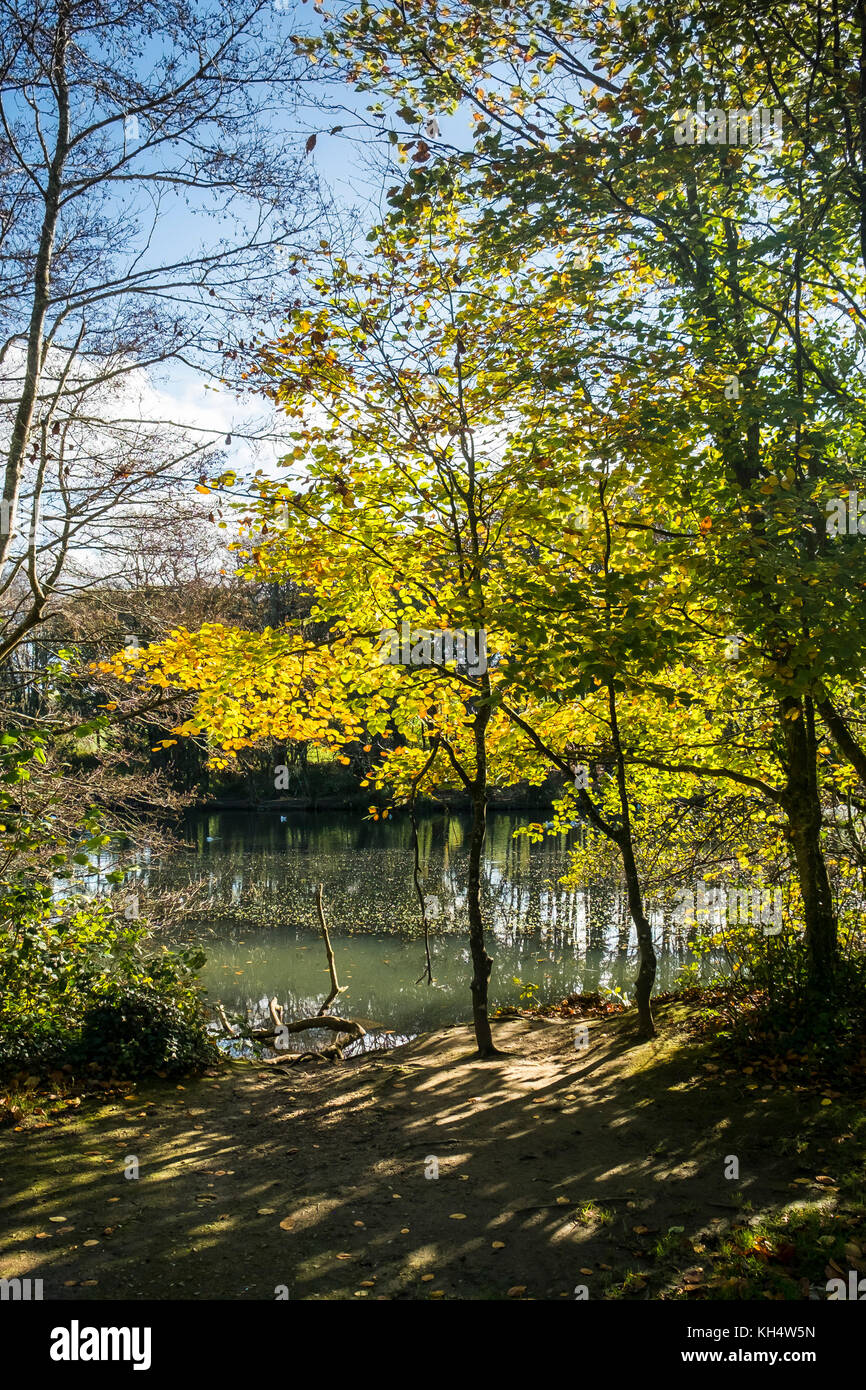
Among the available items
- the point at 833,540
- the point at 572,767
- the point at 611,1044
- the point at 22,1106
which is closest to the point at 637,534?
the point at 833,540

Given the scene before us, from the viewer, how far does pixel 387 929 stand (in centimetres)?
1900

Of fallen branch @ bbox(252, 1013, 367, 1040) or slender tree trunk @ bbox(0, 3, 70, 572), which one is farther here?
fallen branch @ bbox(252, 1013, 367, 1040)

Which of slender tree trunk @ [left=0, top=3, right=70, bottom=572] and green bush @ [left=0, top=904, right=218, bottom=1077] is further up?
A: slender tree trunk @ [left=0, top=3, right=70, bottom=572]

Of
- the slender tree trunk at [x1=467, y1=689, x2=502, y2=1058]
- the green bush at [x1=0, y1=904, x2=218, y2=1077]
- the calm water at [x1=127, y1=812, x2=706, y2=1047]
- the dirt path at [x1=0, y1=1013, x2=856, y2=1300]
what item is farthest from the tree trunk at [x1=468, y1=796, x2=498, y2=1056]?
the green bush at [x1=0, y1=904, x2=218, y2=1077]

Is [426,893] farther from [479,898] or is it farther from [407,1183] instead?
[407,1183]

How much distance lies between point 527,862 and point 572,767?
58.7ft

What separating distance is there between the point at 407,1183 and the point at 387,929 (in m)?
14.0

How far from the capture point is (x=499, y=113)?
6727 millimetres

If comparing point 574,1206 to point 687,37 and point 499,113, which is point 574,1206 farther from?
point 499,113

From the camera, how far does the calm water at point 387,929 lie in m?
14.7

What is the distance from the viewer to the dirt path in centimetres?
399

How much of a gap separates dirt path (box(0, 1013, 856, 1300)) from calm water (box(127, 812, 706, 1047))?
364 cm

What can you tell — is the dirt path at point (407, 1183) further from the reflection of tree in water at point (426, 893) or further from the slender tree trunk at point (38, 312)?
the reflection of tree in water at point (426, 893)

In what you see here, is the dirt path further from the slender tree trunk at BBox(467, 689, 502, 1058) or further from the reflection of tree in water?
the reflection of tree in water
